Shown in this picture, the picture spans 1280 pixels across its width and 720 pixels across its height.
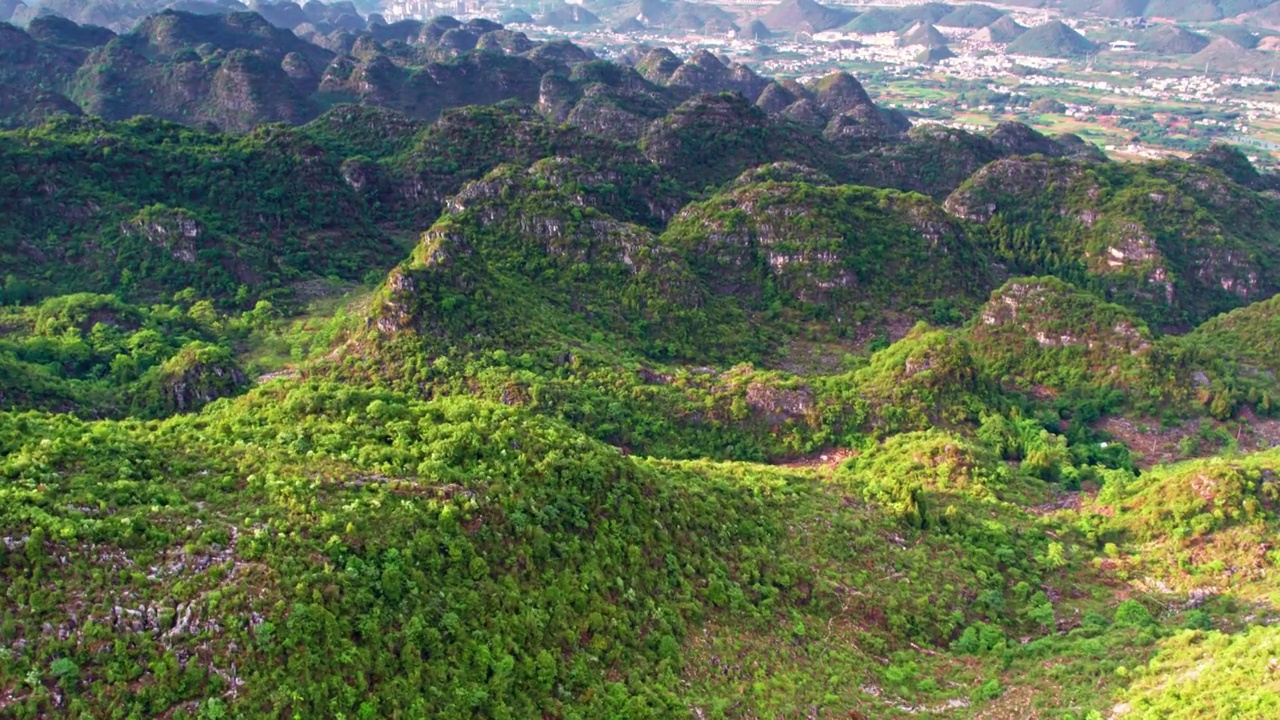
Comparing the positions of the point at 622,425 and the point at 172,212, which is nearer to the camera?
the point at 622,425

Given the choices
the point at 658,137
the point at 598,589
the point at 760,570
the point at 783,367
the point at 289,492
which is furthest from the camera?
the point at 658,137

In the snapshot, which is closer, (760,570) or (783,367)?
(760,570)

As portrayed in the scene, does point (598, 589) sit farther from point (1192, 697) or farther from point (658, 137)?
point (658, 137)

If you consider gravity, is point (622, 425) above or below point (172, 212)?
below

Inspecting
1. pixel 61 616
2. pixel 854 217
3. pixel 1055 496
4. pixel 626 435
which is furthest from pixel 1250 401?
pixel 61 616

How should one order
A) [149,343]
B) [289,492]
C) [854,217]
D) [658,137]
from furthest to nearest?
[658,137] < [854,217] < [149,343] < [289,492]

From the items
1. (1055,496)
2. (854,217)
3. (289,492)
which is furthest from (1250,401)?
(289,492)

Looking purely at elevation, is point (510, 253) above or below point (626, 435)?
above

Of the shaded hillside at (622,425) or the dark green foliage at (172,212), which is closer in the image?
the shaded hillside at (622,425)

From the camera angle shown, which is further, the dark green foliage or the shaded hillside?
the dark green foliage

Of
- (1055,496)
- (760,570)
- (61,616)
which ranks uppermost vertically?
(61,616)

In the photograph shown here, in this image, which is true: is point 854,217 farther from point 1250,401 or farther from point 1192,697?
point 1192,697
